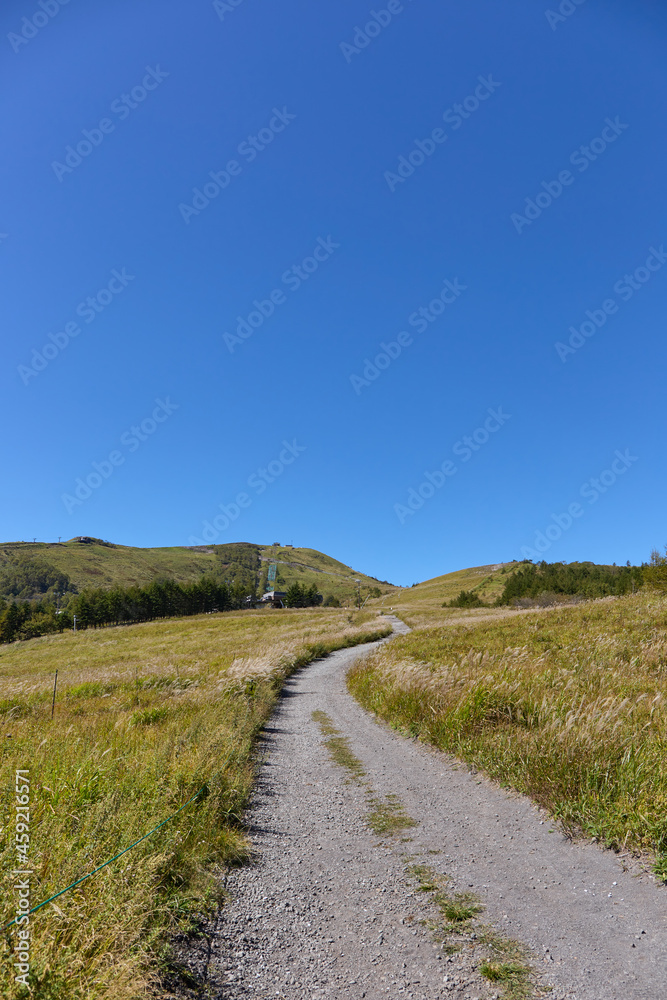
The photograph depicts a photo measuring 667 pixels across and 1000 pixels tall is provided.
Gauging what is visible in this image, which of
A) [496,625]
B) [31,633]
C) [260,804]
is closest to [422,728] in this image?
[260,804]

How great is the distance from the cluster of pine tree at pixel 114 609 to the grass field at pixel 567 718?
115 m

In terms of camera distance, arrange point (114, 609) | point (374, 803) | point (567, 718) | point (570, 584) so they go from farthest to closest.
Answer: point (114, 609), point (570, 584), point (374, 803), point (567, 718)

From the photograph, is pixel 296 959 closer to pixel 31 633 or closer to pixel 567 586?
pixel 567 586

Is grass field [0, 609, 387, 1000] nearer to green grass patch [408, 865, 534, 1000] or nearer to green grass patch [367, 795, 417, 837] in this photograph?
green grass patch [367, 795, 417, 837]

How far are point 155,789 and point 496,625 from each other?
83.3ft

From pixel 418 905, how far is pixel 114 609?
129323 millimetres

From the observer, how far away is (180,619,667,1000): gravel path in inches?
146

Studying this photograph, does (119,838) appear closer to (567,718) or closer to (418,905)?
(418,905)

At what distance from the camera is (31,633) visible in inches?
4446

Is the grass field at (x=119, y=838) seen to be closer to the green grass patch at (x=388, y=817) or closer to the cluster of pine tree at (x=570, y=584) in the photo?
the green grass patch at (x=388, y=817)

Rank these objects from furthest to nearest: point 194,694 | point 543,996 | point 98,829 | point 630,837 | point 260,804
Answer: point 194,694
point 260,804
point 630,837
point 98,829
point 543,996

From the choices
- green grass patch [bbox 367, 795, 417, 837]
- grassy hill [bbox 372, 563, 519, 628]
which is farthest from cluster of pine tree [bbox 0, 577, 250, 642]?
green grass patch [bbox 367, 795, 417, 837]

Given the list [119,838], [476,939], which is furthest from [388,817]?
[119,838]

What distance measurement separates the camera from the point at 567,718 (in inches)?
304
